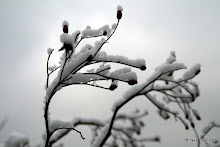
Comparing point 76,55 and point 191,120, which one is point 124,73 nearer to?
point 76,55

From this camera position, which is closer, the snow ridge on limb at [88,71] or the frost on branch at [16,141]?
the snow ridge on limb at [88,71]

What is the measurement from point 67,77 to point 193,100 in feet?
5.87

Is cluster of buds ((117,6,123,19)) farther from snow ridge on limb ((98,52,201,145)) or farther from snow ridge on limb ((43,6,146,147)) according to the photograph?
snow ridge on limb ((98,52,201,145))

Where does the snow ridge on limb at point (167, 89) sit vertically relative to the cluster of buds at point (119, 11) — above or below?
below

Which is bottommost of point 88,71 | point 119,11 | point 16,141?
point 16,141

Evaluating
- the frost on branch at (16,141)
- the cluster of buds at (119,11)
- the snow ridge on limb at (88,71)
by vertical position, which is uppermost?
the cluster of buds at (119,11)

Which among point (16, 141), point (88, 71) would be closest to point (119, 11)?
point (88, 71)

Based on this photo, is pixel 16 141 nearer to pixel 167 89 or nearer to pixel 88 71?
pixel 88 71

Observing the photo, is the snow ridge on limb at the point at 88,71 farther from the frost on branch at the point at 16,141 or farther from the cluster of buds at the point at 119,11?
the frost on branch at the point at 16,141

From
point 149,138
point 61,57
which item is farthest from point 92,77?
point 149,138

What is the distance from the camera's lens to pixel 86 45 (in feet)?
5.11

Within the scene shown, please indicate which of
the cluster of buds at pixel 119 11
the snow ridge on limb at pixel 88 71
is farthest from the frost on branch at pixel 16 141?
the cluster of buds at pixel 119 11

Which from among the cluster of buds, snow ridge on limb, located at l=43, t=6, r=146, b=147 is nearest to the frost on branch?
snow ridge on limb, located at l=43, t=6, r=146, b=147

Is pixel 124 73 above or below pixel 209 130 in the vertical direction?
above
